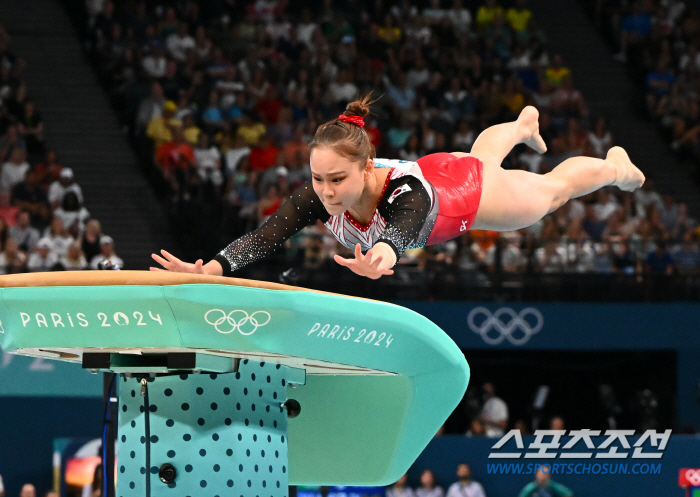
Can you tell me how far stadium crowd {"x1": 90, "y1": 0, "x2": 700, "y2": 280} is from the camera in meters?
9.66

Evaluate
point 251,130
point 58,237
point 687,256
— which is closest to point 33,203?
point 58,237

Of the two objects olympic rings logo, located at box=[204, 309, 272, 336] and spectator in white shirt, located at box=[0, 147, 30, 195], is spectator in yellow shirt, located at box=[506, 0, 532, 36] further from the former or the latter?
olympic rings logo, located at box=[204, 309, 272, 336]

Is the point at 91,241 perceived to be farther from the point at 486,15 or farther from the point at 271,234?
the point at 486,15

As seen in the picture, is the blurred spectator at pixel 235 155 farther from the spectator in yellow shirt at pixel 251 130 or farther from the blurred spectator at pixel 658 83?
the blurred spectator at pixel 658 83

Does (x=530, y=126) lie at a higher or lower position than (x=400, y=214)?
higher

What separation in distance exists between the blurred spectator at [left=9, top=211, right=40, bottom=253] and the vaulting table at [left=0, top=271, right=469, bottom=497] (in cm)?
608

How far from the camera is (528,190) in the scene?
444 centimetres

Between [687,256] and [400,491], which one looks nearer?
[400,491]

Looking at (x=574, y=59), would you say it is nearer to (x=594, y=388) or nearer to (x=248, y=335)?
(x=594, y=388)

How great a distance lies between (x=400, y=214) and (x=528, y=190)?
100 centimetres

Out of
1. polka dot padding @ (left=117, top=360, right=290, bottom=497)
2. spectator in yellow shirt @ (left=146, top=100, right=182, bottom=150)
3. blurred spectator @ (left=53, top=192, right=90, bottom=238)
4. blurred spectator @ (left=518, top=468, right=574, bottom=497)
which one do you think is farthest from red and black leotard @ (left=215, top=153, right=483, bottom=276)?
spectator in yellow shirt @ (left=146, top=100, right=182, bottom=150)

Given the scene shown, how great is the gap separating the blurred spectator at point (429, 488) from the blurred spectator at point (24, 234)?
13.9 ft

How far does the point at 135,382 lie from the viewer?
3.26 metres

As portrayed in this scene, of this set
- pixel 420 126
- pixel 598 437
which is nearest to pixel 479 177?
pixel 598 437
